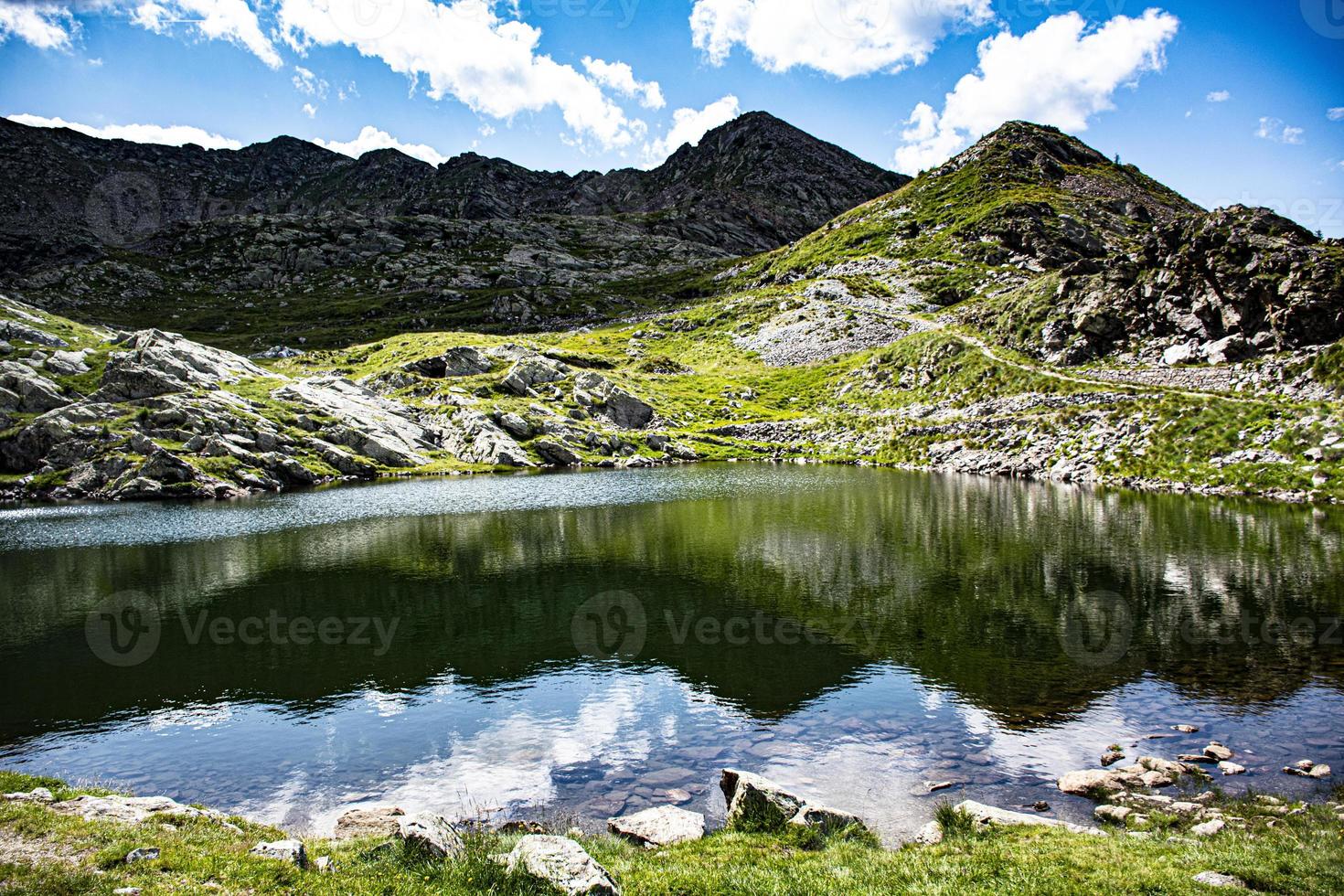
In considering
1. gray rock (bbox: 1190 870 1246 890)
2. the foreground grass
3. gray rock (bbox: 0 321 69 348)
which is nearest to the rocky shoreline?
the foreground grass

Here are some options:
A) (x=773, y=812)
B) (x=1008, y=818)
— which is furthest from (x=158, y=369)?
(x=1008, y=818)

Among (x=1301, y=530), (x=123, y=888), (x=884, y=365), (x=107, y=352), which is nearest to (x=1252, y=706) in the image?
(x=123, y=888)

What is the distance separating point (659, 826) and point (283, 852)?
872 centimetres

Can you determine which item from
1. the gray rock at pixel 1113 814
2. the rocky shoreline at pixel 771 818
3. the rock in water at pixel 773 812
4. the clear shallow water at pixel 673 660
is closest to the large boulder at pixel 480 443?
the clear shallow water at pixel 673 660

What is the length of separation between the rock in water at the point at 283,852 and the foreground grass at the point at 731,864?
0.31 metres

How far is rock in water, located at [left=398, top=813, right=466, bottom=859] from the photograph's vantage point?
1445 cm

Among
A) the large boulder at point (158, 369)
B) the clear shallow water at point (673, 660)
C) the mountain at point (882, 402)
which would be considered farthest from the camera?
the large boulder at point (158, 369)

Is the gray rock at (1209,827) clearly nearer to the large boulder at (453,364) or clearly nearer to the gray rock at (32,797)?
the gray rock at (32,797)

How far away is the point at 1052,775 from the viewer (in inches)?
795

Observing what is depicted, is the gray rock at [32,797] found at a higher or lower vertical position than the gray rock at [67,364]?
lower

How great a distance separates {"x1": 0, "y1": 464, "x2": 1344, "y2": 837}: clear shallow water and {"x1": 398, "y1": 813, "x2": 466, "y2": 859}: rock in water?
4.58 metres

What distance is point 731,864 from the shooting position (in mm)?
14766

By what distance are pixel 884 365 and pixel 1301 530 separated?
110 meters

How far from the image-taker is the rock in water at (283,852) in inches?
560
